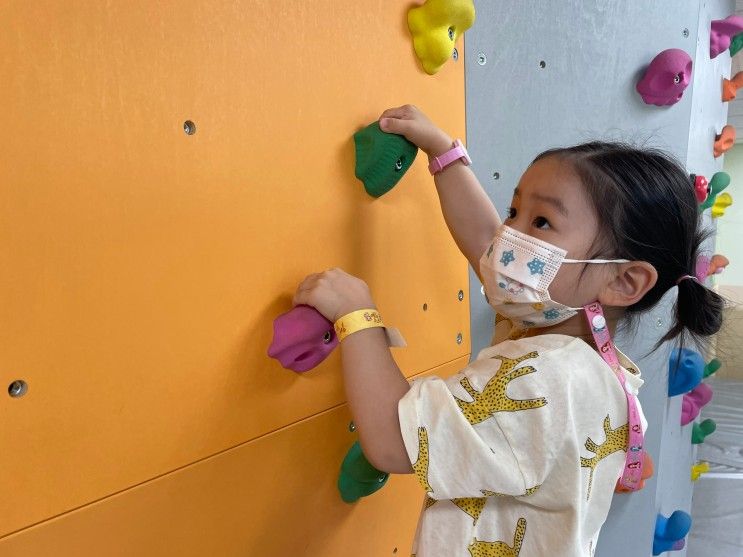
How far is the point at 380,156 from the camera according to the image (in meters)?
0.70

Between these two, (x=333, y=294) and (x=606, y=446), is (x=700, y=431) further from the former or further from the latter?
(x=333, y=294)

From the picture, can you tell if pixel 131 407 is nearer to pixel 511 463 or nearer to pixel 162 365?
pixel 162 365

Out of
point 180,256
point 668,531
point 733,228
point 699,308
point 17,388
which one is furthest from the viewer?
point 733,228

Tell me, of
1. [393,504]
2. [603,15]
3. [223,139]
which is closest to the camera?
[223,139]

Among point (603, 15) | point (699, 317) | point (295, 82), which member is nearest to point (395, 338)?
point (295, 82)

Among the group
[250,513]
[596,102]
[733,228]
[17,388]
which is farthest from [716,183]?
[733,228]

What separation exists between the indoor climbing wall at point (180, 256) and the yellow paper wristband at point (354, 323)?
0.08 m

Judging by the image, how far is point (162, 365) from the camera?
543mm

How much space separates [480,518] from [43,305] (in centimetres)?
47

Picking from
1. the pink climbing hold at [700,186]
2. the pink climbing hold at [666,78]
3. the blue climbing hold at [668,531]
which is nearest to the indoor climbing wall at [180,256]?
the pink climbing hold at [666,78]

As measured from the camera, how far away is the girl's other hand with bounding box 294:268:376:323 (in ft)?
2.04

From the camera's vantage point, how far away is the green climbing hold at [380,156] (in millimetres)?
699

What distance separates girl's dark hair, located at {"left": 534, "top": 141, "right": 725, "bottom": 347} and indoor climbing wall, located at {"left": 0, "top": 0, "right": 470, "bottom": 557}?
0.25 metres

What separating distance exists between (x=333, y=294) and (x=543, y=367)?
0.72ft
